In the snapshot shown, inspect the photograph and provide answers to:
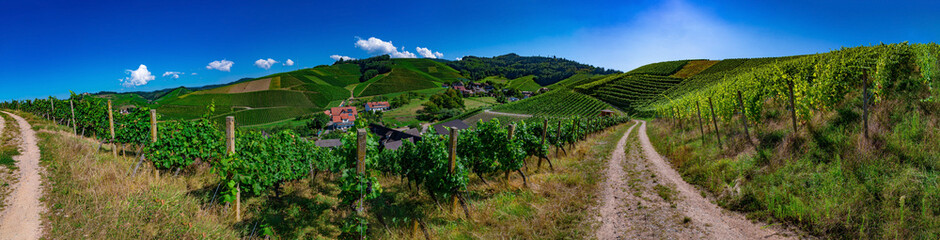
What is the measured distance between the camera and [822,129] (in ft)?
22.2

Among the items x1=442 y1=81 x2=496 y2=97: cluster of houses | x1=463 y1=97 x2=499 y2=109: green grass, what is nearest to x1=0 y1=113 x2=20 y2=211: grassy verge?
x1=463 y1=97 x2=499 y2=109: green grass

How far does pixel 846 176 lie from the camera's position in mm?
5145

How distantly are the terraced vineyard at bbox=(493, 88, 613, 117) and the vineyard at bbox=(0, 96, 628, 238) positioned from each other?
150ft

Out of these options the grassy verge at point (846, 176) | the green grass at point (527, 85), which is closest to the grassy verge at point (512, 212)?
the grassy verge at point (846, 176)

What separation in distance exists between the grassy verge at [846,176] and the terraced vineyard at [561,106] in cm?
4499

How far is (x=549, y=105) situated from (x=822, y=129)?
2182 inches

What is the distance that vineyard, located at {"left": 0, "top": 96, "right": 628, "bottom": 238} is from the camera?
4840mm

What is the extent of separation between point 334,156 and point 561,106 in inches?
2196

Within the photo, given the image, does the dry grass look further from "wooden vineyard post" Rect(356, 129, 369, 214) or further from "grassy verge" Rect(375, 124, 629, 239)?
"grassy verge" Rect(375, 124, 629, 239)

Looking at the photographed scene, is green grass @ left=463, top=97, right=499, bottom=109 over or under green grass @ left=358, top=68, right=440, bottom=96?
under

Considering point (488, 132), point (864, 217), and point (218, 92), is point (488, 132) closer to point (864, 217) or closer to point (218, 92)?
point (864, 217)

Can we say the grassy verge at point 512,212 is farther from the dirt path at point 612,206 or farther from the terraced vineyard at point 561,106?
the terraced vineyard at point 561,106

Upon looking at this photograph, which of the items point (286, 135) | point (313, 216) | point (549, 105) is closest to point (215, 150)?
point (286, 135)

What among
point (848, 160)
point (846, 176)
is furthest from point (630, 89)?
point (846, 176)
